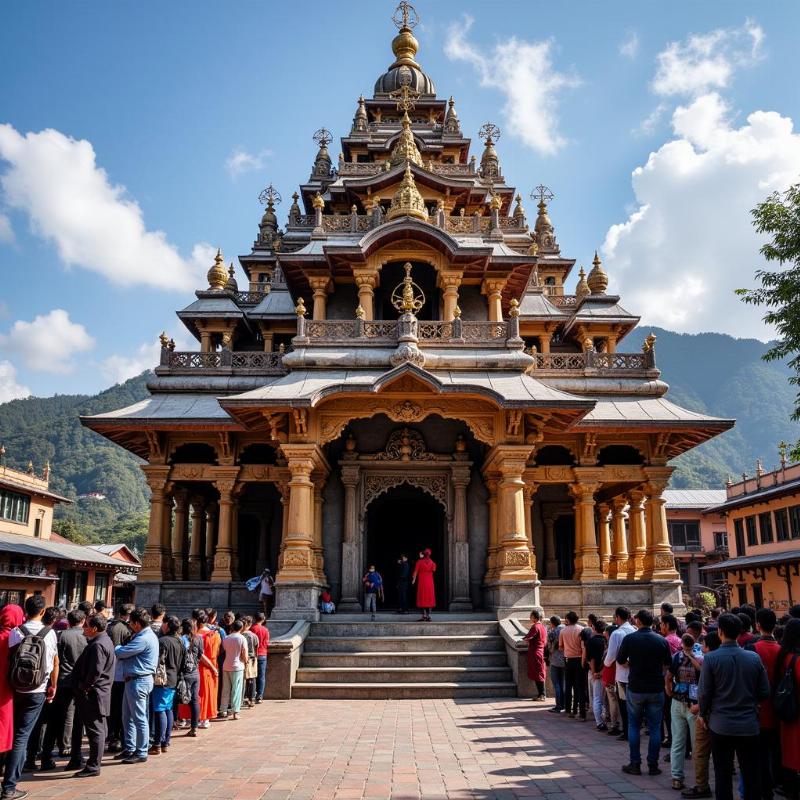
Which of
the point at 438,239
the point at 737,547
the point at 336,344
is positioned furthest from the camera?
the point at 737,547

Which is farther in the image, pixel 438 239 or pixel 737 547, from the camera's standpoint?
pixel 737 547

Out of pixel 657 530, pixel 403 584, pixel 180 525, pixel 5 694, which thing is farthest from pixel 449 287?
pixel 5 694

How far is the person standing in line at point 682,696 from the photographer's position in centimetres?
678

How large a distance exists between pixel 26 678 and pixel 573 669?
24.2 ft

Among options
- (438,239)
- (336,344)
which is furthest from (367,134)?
(336,344)

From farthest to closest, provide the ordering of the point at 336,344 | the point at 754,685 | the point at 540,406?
the point at 336,344 < the point at 540,406 < the point at 754,685

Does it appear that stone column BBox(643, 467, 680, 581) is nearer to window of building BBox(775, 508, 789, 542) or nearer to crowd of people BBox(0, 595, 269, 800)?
crowd of people BBox(0, 595, 269, 800)

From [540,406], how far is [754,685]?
946 cm

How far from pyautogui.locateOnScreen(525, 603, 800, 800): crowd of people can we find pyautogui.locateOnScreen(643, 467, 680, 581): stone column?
810cm

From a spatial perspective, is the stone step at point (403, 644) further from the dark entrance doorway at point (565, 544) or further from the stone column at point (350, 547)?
the dark entrance doorway at point (565, 544)

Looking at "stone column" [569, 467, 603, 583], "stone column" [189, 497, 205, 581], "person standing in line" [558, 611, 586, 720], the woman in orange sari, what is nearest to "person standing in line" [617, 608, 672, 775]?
"person standing in line" [558, 611, 586, 720]

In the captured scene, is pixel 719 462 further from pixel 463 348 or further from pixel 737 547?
pixel 463 348

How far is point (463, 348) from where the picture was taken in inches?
669

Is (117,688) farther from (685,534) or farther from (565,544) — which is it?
(685,534)
